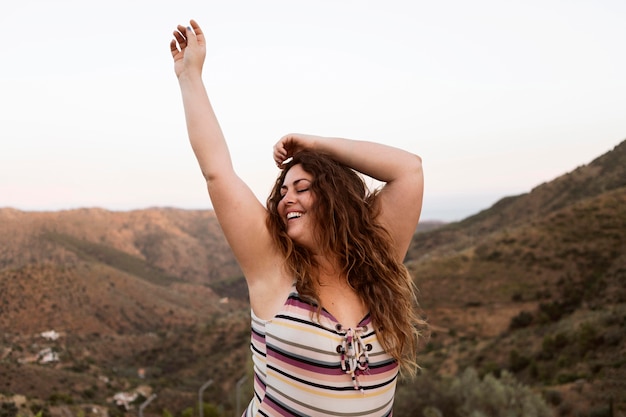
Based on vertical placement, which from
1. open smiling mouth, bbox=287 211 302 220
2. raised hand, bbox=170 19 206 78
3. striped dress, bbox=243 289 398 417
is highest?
raised hand, bbox=170 19 206 78

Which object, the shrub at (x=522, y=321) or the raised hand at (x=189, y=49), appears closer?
the raised hand at (x=189, y=49)

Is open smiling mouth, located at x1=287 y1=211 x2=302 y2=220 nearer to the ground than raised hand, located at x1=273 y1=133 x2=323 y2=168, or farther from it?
nearer to the ground

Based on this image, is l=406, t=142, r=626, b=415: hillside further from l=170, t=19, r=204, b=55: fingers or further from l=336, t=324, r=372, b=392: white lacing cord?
l=170, t=19, r=204, b=55: fingers

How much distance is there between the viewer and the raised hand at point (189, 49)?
59.7 inches

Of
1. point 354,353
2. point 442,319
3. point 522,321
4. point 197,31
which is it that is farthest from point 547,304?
point 197,31

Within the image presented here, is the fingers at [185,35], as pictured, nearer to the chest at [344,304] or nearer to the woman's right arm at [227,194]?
the woman's right arm at [227,194]

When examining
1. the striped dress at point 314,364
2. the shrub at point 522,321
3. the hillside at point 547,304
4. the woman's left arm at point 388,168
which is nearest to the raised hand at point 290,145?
the woman's left arm at point 388,168

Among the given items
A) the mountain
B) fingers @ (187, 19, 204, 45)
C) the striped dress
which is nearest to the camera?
the striped dress

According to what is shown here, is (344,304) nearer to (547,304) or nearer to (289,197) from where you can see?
(289,197)

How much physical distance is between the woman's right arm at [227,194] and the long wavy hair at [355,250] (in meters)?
0.05

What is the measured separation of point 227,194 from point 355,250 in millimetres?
400

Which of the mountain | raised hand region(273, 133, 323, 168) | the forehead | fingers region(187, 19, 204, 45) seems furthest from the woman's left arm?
the mountain

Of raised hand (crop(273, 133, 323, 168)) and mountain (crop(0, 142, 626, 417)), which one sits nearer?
raised hand (crop(273, 133, 323, 168))

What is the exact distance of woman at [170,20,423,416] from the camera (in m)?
1.33
